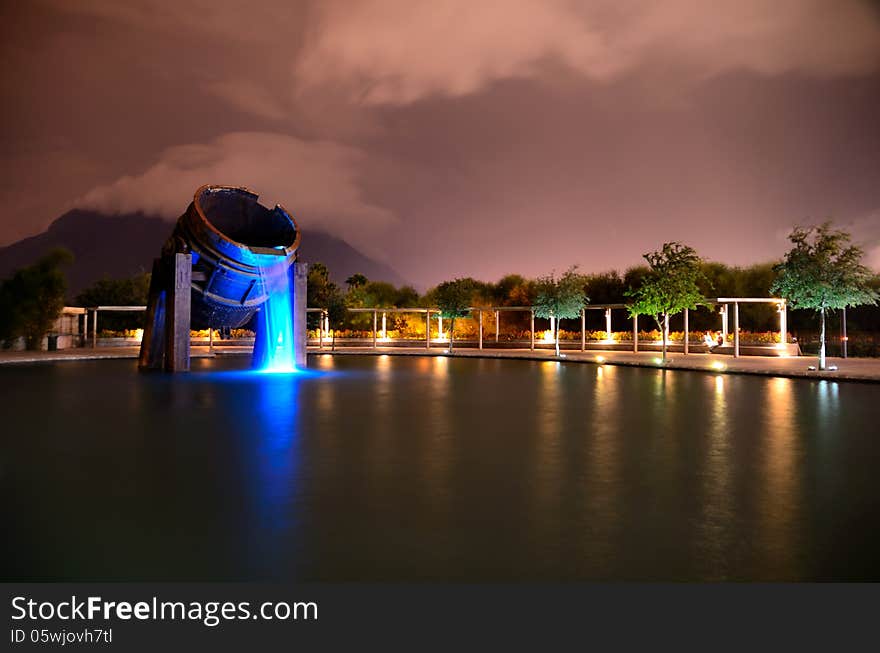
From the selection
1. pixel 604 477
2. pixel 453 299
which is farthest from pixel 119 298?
pixel 604 477

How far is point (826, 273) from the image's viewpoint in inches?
864

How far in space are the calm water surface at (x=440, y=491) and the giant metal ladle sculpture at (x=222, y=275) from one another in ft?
31.9

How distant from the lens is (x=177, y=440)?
356 inches

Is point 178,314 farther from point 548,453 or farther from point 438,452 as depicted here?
point 548,453

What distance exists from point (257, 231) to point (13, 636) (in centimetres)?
2155

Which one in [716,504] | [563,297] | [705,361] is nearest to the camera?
[716,504]

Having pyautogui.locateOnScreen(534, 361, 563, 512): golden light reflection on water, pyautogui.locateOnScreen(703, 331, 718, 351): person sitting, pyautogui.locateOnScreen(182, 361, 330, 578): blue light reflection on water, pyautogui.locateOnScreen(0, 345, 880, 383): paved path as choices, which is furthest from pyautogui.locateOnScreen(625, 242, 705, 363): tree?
pyautogui.locateOnScreen(182, 361, 330, 578): blue light reflection on water

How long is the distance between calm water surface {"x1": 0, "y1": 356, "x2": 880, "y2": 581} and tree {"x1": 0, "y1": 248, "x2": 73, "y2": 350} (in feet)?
89.0

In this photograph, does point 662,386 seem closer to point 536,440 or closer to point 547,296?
point 536,440

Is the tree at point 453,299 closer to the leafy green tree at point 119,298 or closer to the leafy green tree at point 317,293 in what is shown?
the leafy green tree at point 317,293

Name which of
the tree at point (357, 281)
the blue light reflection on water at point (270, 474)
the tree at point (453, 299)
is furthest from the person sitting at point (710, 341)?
the tree at point (357, 281)

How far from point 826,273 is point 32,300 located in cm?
3585

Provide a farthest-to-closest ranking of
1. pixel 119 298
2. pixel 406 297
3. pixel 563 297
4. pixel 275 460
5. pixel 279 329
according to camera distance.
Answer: pixel 406 297, pixel 119 298, pixel 563 297, pixel 279 329, pixel 275 460

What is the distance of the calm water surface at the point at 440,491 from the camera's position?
4.37m
